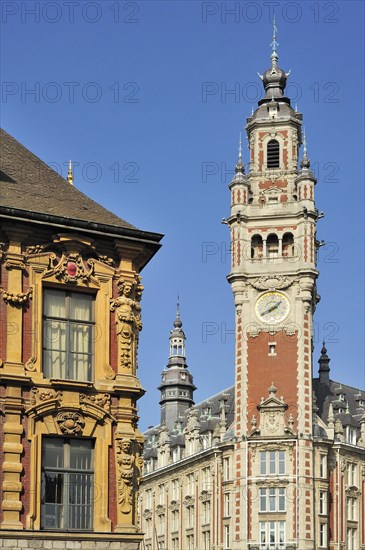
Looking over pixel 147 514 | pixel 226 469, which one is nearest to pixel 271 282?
pixel 226 469

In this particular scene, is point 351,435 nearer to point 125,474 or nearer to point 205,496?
point 205,496

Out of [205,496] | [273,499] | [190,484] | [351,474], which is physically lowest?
[273,499]

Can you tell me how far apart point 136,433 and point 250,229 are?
6698cm

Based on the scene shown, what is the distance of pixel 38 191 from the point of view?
35438 mm

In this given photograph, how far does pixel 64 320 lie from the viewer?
33750 mm

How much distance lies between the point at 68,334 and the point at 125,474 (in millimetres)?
4234

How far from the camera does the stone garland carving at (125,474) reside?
32.7 meters

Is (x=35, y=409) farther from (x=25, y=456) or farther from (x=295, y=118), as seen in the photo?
(x=295, y=118)

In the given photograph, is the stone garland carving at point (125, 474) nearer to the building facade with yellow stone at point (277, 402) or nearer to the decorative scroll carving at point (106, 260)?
the decorative scroll carving at point (106, 260)

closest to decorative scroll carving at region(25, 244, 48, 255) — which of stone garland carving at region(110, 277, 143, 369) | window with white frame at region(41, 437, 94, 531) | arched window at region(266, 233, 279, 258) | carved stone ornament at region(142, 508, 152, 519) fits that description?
stone garland carving at region(110, 277, 143, 369)

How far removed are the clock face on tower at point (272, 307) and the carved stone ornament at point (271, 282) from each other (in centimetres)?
57

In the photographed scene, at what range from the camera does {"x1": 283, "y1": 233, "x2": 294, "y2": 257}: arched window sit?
98.8 metres

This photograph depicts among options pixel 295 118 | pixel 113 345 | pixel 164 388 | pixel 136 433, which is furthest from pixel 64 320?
pixel 164 388

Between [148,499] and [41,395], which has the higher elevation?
[41,395]
